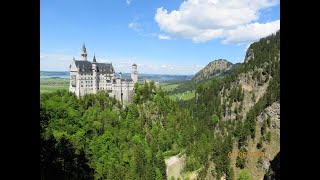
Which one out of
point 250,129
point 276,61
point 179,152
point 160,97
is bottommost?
point 179,152

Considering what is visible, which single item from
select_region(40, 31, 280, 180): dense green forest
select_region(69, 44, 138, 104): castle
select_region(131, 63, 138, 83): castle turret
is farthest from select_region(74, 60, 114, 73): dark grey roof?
select_region(40, 31, 280, 180): dense green forest

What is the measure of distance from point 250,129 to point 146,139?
25.8 m

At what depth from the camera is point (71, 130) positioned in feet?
152

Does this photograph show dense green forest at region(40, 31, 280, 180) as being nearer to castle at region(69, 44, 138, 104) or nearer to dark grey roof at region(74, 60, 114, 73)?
castle at region(69, 44, 138, 104)

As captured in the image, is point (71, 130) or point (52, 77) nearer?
point (71, 130)

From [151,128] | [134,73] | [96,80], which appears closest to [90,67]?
[96,80]

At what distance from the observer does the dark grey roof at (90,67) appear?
94544mm

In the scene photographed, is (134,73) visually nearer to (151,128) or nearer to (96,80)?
(96,80)

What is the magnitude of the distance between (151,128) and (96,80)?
1061 inches

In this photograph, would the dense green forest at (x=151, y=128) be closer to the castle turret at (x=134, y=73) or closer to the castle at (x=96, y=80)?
the castle at (x=96, y=80)
